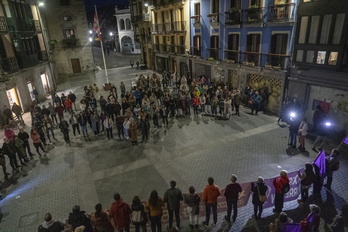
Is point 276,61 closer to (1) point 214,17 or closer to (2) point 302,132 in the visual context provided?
(2) point 302,132

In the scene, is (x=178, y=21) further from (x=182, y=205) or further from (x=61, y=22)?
(x=182, y=205)

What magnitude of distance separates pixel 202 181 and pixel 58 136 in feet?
33.8

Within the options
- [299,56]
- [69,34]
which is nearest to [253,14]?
[299,56]

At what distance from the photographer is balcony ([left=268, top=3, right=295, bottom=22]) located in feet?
49.7

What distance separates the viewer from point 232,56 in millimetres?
21438

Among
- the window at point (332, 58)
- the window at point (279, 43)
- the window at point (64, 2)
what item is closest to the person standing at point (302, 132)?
the window at point (332, 58)

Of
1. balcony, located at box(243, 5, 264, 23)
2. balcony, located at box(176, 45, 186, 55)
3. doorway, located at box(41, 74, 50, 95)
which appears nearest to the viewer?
balcony, located at box(243, 5, 264, 23)

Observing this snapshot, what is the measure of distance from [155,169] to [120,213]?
465 centimetres

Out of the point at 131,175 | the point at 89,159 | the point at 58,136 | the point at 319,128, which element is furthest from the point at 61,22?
the point at 319,128

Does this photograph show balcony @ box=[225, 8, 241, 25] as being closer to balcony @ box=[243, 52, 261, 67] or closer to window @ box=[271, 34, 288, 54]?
balcony @ box=[243, 52, 261, 67]

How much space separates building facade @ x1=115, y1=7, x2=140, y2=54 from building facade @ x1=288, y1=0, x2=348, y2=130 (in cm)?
5173

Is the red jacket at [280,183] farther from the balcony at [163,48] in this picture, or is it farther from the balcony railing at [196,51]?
the balcony at [163,48]

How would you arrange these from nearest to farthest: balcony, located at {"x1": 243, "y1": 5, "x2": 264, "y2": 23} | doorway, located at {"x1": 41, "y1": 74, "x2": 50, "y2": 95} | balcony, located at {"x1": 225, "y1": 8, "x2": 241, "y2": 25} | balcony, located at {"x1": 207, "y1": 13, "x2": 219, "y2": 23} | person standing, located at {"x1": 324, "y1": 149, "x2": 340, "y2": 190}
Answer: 1. person standing, located at {"x1": 324, "y1": 149, "x2": 340, "y2": 190}
2. balcony, located at {"x1": 243, "y1": 5, "x2": 264, "y2": 23}
3. balcony, located at {"x1": 225, "y1": 8, "x2": 241, "y2": 25}
4. balcony, located at {"x1": 207, "y1": 13, "x2": 219, "y2": 23}
5. doorway, located at {"x1": 41, "y1": 74, "x2": 50, "y2": 95}

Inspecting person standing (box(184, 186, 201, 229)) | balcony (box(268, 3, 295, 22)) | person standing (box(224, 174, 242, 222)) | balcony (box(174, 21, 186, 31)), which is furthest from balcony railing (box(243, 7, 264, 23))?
person standing (box(184, 186, 201, 229))
